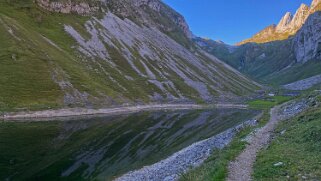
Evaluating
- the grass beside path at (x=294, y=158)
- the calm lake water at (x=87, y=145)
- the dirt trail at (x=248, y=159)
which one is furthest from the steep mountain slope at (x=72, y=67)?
the grass beside path at (x=294, y=158)

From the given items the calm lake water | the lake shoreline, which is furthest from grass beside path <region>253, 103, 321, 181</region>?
the lake shoreline

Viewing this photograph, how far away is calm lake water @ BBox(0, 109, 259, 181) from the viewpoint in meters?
45.5

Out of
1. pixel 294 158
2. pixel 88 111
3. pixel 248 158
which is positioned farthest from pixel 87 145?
pixel 88 111

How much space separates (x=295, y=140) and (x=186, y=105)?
108897 millimetres

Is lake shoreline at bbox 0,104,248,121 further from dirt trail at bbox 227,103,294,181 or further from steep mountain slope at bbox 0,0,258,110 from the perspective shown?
dirt trail at bbox 227,103,294,181

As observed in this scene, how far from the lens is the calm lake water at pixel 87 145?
45.5m

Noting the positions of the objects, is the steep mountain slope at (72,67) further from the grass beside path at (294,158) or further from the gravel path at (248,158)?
the grass beside path at (294,158)

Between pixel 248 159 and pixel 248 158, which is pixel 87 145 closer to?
pixel 248 158

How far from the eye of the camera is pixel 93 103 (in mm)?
117625

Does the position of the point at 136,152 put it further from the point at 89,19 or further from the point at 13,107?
the point at 89,19

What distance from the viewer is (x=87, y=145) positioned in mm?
62406

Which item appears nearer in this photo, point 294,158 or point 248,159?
point 294,158

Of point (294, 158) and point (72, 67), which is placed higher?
point (72, 67)

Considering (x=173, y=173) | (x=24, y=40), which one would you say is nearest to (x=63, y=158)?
(x=173, y=173)
